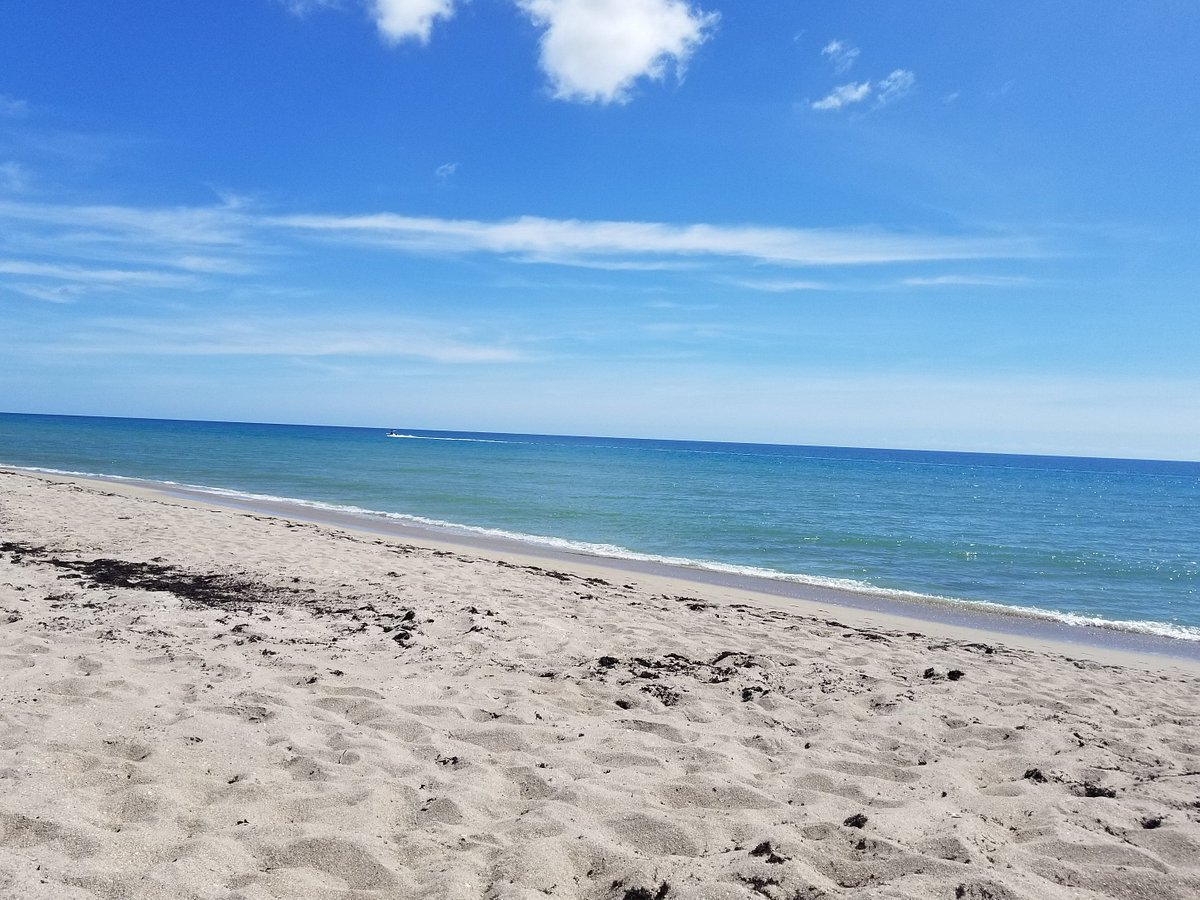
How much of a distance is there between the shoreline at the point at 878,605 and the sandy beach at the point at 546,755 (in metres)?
1.53

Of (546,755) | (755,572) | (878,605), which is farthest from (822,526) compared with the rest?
(546,755)

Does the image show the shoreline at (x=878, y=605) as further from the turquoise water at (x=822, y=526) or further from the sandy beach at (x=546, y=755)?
the sandy beach at (x=546, y=755)

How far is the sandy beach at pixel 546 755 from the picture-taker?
332 centimetres

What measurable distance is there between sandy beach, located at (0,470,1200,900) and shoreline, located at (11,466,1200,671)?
1.53 metres

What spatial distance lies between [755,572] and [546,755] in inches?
427

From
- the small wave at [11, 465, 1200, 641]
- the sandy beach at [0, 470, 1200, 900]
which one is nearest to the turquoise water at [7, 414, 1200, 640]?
the small wave at [11, 465, 1200, 641]

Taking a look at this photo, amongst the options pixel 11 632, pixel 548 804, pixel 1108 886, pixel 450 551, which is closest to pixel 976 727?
pixel 1108 886

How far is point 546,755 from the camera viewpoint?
4.65m

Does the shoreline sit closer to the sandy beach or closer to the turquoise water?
the turquoise water

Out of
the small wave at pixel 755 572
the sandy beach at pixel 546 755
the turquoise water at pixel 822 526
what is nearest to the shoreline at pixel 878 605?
the small wave at pixel 755 572

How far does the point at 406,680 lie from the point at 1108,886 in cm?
486

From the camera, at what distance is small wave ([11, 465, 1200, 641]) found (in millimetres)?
11863

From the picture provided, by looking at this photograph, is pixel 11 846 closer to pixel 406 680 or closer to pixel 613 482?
pixel 406 680

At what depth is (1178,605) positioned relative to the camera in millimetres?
13773
